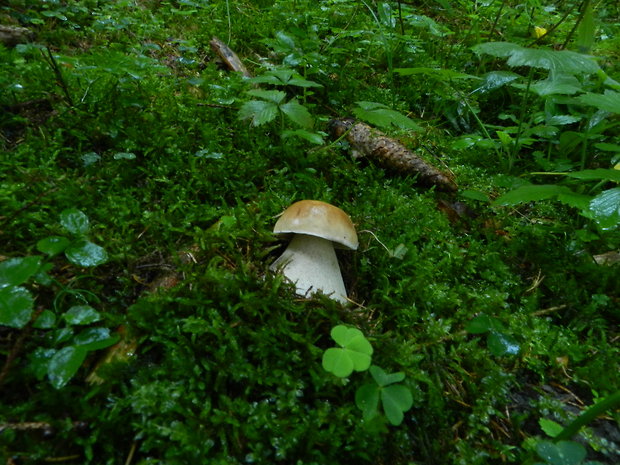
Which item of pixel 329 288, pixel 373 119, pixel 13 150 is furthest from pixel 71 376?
pixel 373 119

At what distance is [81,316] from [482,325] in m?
1.60

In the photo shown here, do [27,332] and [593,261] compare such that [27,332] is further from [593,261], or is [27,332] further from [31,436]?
[593,261]

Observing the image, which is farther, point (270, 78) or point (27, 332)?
point (270, 78)

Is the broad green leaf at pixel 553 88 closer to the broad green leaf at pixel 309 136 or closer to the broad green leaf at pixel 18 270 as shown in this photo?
the broad green leaf at pixel 309 136

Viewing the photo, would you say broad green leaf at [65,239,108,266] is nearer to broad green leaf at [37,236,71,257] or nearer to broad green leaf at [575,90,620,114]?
broad green leaf at [37,236,71,257]

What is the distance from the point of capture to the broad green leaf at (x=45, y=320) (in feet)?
4.03

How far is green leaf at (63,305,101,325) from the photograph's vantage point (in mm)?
1243

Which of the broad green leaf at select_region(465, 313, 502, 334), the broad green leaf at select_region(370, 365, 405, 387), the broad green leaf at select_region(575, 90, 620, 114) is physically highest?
the broad green leaf at select_region(575, 90, 620, 114)

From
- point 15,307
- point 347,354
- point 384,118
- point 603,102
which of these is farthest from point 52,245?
point 603,102

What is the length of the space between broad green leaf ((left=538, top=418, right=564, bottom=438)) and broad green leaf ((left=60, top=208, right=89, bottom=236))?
Result: 6.42 feet

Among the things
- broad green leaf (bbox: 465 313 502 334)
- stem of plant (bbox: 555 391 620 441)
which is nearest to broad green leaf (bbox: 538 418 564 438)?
stem of plant (bbox: 555 391 620 441)

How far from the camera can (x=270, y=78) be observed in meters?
2.30

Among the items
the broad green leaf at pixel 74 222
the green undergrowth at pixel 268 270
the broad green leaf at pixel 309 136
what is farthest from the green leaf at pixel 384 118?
the broad green leaf at pixel 74 222

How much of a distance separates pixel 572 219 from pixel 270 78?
2.14m
